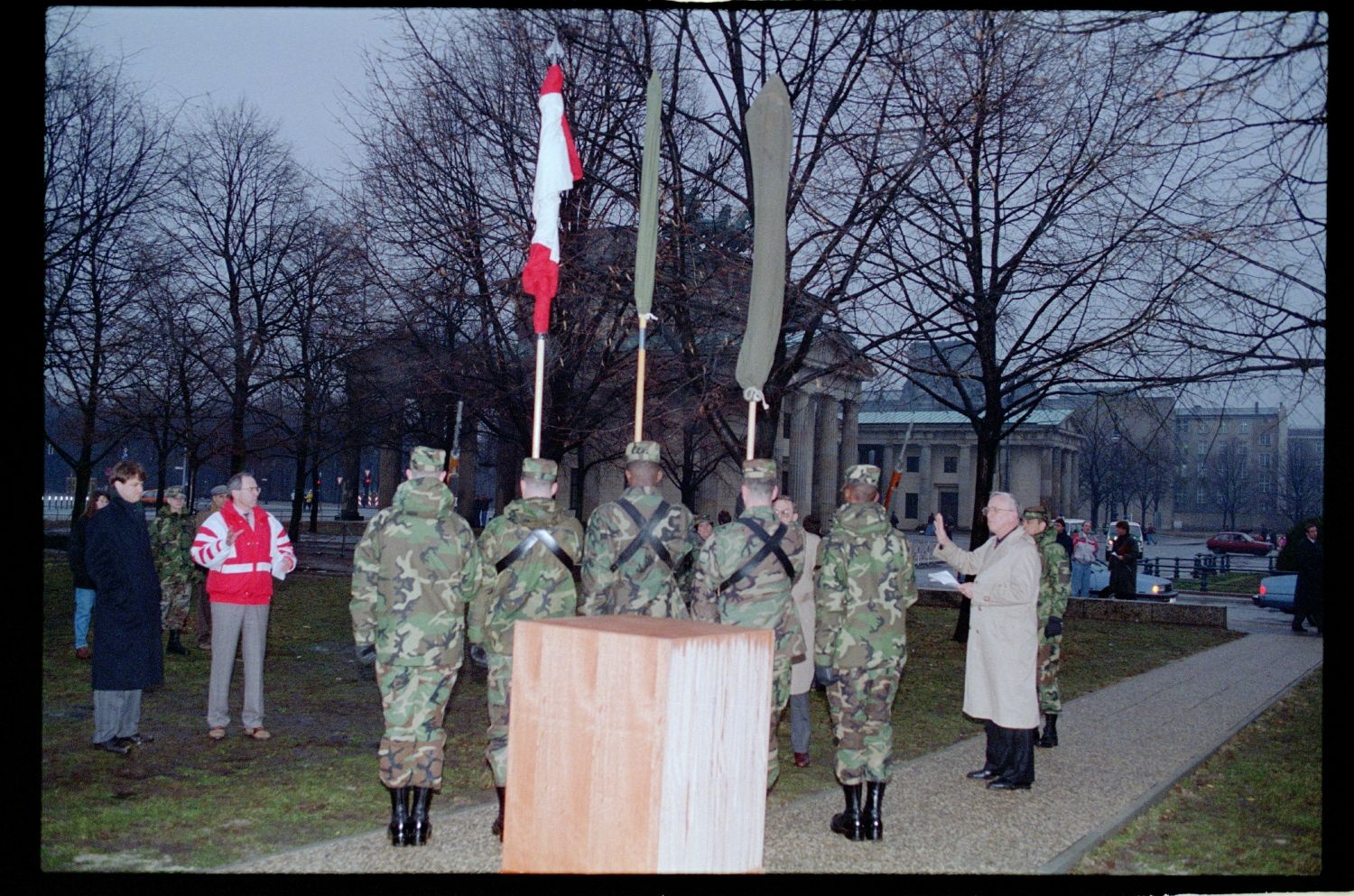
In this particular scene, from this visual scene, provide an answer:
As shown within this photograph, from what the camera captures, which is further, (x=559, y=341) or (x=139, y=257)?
(x=139, y=257)

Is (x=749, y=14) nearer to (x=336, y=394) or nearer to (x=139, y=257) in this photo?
(x=139, y=257)

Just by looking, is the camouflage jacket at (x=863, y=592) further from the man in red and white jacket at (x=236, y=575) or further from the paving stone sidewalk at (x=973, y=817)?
the man in red and white jacket at (x=236, y=575)

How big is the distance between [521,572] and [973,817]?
3.29m

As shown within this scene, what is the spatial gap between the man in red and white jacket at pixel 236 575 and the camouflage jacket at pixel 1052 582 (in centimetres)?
622

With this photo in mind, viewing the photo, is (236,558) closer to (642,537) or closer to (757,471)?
(642,537)

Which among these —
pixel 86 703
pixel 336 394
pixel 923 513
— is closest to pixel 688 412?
pixel 86 703

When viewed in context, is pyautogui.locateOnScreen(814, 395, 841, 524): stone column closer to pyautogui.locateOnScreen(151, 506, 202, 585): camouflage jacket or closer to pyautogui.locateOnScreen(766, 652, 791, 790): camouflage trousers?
pyautogui.locateOnScreen(151, 506, 202, 585): camouflage jacket

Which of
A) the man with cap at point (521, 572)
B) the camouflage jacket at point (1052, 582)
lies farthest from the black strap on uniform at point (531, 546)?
the camouflage jacket at point (1052, 582)

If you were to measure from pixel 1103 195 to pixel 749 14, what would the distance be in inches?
222

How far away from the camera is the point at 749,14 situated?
601 inches

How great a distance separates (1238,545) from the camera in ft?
213

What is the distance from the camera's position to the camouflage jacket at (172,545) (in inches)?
527

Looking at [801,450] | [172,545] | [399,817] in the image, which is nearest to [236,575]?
[399,817]

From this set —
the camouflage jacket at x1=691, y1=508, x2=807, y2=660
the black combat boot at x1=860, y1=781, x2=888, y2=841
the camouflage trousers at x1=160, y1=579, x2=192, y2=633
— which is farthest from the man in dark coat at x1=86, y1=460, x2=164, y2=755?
the camouflage trousers at x1=160, y1=579, x2=192, y2=633
